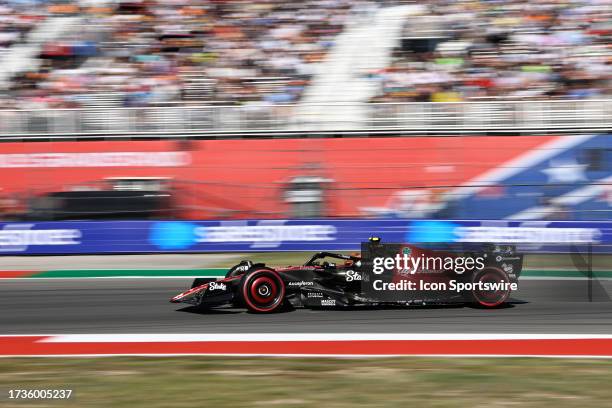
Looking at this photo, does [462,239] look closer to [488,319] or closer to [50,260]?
[488,319]

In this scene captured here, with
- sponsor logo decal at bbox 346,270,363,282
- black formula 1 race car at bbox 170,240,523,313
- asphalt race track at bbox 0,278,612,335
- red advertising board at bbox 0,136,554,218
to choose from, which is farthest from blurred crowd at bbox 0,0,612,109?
sponsor logo decal at bbox 346,270,363,282

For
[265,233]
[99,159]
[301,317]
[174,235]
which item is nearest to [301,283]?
[301,317]

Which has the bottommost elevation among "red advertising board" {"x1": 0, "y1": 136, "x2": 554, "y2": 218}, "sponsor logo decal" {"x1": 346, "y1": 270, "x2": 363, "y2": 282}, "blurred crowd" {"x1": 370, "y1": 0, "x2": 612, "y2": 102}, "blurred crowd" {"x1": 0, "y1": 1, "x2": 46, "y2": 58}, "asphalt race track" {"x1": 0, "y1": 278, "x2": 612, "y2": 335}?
"asphalt race track" {"x1": 0, "y1": 278, "x2": 612, "y2": 335}

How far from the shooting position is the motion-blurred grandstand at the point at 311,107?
15.1 meters

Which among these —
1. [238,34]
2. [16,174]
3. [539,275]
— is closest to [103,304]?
[539,275]

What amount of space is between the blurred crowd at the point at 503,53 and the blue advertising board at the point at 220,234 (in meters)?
3.14

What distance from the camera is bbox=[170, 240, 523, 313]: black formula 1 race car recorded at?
8.73m

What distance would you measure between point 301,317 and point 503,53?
9.56m

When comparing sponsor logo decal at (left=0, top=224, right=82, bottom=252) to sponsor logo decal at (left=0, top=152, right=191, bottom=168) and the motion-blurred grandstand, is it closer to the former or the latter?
the motion-blurred grandstand

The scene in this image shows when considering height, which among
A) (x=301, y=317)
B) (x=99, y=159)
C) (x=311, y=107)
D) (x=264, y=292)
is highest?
(x=311, y=107)

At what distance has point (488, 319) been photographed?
28.6 feet

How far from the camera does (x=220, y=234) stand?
1487 centimetres

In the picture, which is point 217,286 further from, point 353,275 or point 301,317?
point 353,275

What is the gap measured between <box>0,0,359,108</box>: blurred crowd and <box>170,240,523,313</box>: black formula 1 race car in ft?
28.0
